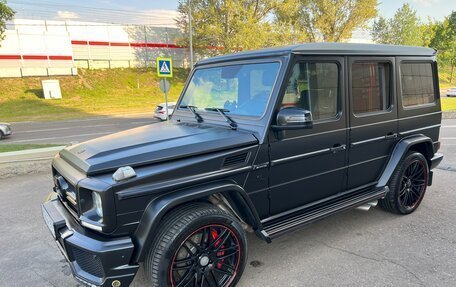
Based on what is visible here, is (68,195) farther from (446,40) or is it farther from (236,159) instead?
(446,40)

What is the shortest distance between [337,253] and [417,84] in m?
2.41

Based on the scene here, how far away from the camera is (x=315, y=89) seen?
3.19 m

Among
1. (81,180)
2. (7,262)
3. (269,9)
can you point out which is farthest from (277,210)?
(269,9)

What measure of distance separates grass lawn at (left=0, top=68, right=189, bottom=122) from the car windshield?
61.3 feet

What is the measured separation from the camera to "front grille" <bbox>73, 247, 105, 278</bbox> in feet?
7.35

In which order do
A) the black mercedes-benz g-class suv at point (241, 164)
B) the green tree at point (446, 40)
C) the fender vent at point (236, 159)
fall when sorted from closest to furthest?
the black mercedes-benz g-class suv at point (241, 164) → the fender vent at point (236, 159) → the green tree at point (446, 40)

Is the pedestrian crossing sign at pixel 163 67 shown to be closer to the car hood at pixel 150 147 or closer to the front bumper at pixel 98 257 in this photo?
the car hood at pixel 150 147

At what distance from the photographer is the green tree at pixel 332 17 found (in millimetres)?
37219

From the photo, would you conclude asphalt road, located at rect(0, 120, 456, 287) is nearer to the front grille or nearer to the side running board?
the side running board

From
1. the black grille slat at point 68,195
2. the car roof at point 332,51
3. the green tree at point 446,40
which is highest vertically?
the green tree at point 446,40

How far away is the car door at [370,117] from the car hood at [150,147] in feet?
4.45

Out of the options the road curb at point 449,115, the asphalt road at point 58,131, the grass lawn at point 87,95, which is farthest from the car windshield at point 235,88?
the grass lawn at point 87,95

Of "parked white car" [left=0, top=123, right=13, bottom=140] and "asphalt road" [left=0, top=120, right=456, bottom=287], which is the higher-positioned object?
"parked white car" [left=0, top=123, right=13, bottom=140]

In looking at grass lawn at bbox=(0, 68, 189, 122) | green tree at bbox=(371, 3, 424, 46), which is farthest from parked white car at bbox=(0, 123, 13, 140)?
green tree at bbox=(371, 3, 424, 46)
